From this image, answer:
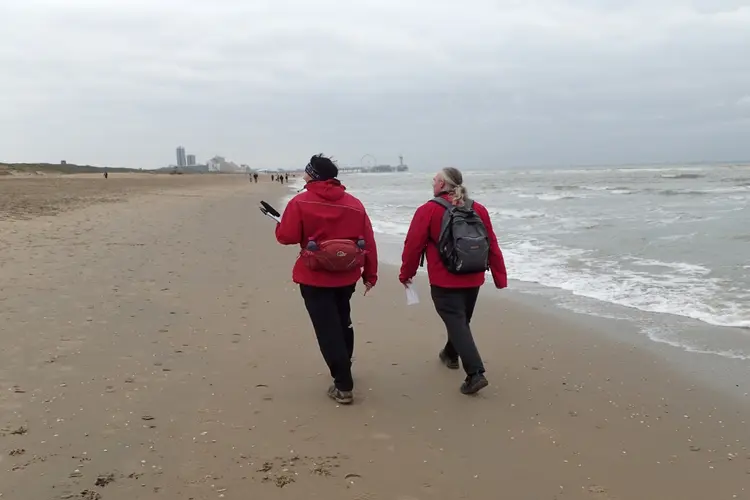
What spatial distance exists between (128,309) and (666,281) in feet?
22.5

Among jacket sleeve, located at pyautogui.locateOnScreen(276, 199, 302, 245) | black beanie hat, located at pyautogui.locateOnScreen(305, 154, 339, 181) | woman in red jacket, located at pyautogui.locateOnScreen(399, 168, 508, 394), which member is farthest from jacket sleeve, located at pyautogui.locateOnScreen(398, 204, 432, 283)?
jacket sleeve, located at pyautogui.locateOnScreen(276, 199, 302, 245)

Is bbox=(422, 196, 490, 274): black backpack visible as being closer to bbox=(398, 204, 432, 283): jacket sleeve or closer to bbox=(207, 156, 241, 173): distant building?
bbox=(398, 204, 432, 283): jacket sleeve

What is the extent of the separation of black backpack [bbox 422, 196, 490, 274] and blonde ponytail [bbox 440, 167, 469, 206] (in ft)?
0.16

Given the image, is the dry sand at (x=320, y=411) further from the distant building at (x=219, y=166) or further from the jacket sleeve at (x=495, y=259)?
the distant building at (x=219, y=166)

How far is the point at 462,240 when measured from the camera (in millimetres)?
3998

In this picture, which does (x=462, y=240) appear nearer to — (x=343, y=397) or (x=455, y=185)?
(x=455, y=185)

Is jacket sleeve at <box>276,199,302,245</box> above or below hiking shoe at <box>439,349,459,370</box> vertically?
above

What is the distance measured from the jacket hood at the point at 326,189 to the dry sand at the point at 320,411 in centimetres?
142

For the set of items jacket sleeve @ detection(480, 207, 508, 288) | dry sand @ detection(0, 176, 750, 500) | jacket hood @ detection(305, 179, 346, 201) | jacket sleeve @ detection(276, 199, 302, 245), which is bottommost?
dry sand @ detection(0, 176, 750, 500)

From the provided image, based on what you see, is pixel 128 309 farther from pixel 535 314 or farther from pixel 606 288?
pixel 606 288

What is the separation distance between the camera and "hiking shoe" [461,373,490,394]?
4031 millimetres

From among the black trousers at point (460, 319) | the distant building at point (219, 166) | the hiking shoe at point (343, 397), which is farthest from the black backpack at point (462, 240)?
the distant building at point (219, 166)

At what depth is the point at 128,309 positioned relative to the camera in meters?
5.98

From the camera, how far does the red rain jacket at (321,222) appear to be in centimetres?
387
